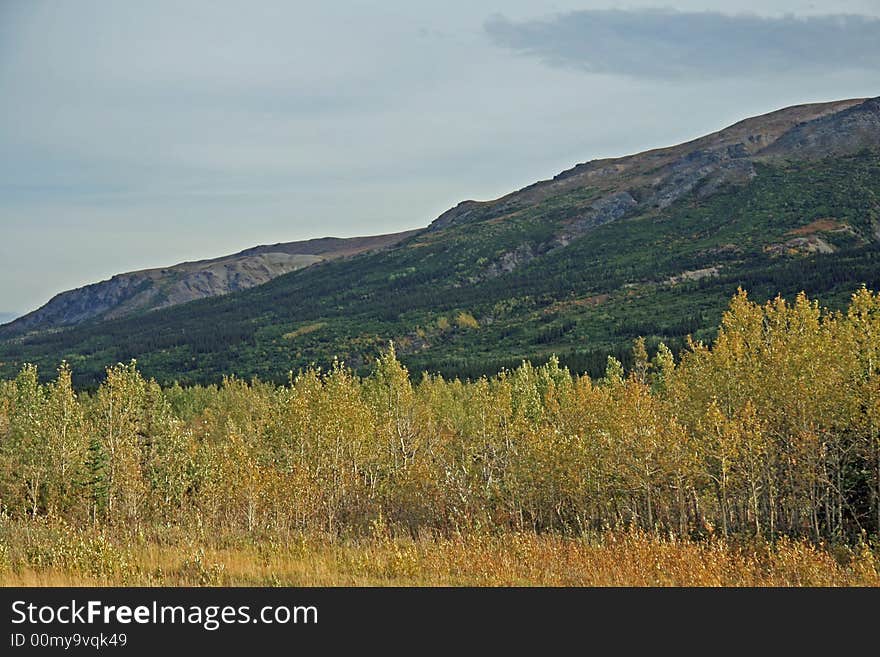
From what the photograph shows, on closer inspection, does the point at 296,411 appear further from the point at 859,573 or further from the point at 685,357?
the point at 859,573

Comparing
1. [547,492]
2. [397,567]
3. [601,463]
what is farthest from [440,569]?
[547,492]

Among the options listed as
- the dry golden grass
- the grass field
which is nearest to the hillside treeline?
the grass field

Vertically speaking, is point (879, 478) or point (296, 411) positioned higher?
point (296, 411)

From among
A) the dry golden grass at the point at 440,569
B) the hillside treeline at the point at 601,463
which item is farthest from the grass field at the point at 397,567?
the hillside treeline at the point at 601,463

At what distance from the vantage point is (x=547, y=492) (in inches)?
1340

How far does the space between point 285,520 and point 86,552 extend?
1184 cm

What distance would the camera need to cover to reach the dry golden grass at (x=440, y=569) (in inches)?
658

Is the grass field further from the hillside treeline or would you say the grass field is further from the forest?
the hillside treeline

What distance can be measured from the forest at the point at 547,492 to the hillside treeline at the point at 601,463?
0.15m

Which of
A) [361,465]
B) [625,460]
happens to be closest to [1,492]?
[361,465]

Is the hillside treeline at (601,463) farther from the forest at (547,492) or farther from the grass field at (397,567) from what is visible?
the grass field at (397,567)

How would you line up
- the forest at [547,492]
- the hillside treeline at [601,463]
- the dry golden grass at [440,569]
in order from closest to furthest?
the dry golden grass at [440,569] → the forest at [547,492] → the hillside treeline at [601,463]

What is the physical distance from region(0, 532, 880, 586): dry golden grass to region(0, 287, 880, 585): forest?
0.10 m
